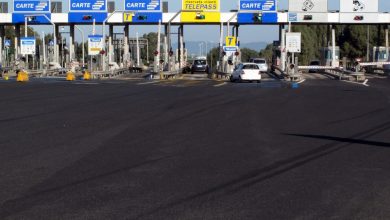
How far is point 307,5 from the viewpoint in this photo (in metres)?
64.8

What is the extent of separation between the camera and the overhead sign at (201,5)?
63622mm

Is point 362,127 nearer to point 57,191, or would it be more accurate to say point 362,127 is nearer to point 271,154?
point 271,154

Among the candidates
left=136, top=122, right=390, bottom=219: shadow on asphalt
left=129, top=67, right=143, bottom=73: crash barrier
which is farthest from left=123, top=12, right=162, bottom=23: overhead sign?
left=136, top=122, right=390, bottom=219: shadow on asphalt

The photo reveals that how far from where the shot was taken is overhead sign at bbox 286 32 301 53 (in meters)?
59.8

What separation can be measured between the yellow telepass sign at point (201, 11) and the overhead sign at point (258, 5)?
2.44 meters

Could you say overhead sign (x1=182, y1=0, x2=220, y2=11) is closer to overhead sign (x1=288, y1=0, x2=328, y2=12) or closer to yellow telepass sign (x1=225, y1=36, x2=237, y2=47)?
yellow telepass sign (x1=225, y1=36, x2=237, y2=47)

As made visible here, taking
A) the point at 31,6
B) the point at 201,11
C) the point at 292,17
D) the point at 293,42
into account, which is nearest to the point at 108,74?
the point at 201,11

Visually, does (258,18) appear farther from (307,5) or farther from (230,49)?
(230,49)

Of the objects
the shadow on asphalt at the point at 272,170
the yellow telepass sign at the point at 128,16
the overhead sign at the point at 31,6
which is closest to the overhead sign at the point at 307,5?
the yellow telepass sign at the point at 128,16

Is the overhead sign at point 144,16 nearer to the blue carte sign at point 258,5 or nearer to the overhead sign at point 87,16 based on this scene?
the overhead sign at point 87,16

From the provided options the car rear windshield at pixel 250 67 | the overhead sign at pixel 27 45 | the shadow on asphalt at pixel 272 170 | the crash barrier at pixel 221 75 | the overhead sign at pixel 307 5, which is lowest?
the shadow on asphalt at pixel 272 170

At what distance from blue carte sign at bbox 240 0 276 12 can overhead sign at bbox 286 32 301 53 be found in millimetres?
6307

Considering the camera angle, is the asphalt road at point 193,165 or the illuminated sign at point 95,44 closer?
the asphalt road at point 193,165

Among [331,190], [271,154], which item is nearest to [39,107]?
[271,154]
